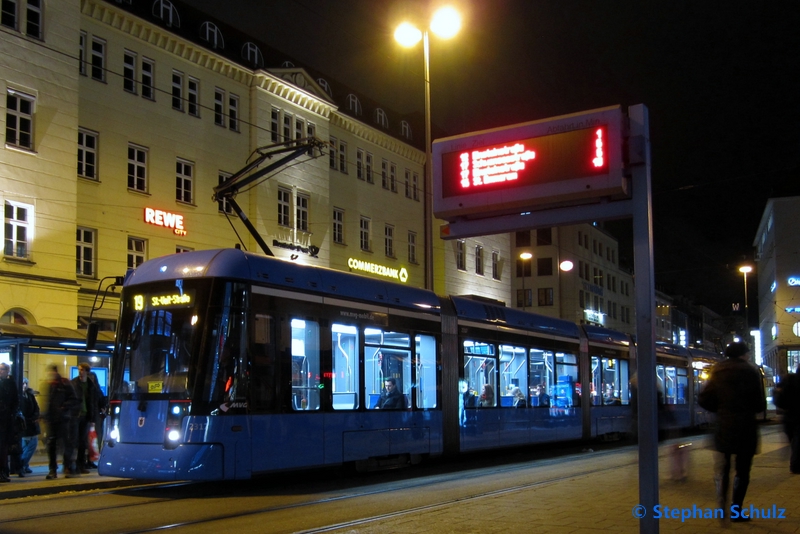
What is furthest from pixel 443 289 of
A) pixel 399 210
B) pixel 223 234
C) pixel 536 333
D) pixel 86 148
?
pixel 536 333

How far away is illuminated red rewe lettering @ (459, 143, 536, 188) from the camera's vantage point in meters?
6.99

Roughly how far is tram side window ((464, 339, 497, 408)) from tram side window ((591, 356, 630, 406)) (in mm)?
5806

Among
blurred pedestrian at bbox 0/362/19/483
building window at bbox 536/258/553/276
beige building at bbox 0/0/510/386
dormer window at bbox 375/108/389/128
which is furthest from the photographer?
building window at bbox 536/258/553/276

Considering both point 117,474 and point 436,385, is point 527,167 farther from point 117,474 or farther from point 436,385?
point 436,385

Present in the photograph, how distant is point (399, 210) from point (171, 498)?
106 feet

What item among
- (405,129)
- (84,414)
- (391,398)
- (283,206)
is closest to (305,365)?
(391,398)

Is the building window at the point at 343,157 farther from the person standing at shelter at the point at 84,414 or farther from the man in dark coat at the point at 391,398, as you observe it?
the person standing at shelter at the point at 84,414

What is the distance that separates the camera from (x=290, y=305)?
496 inches

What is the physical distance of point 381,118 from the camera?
147ft

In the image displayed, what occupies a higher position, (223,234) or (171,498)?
(223,234)

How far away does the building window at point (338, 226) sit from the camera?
38.0 metres

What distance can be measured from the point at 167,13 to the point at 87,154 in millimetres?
6891

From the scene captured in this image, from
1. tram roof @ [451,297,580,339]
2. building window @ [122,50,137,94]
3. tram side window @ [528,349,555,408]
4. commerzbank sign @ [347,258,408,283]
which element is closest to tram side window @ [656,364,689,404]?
tram roof @ [451,297,580,339]

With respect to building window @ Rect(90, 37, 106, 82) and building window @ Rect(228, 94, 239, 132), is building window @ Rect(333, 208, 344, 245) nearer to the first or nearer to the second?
building window @ Rect(228, 94, 239, 132)
